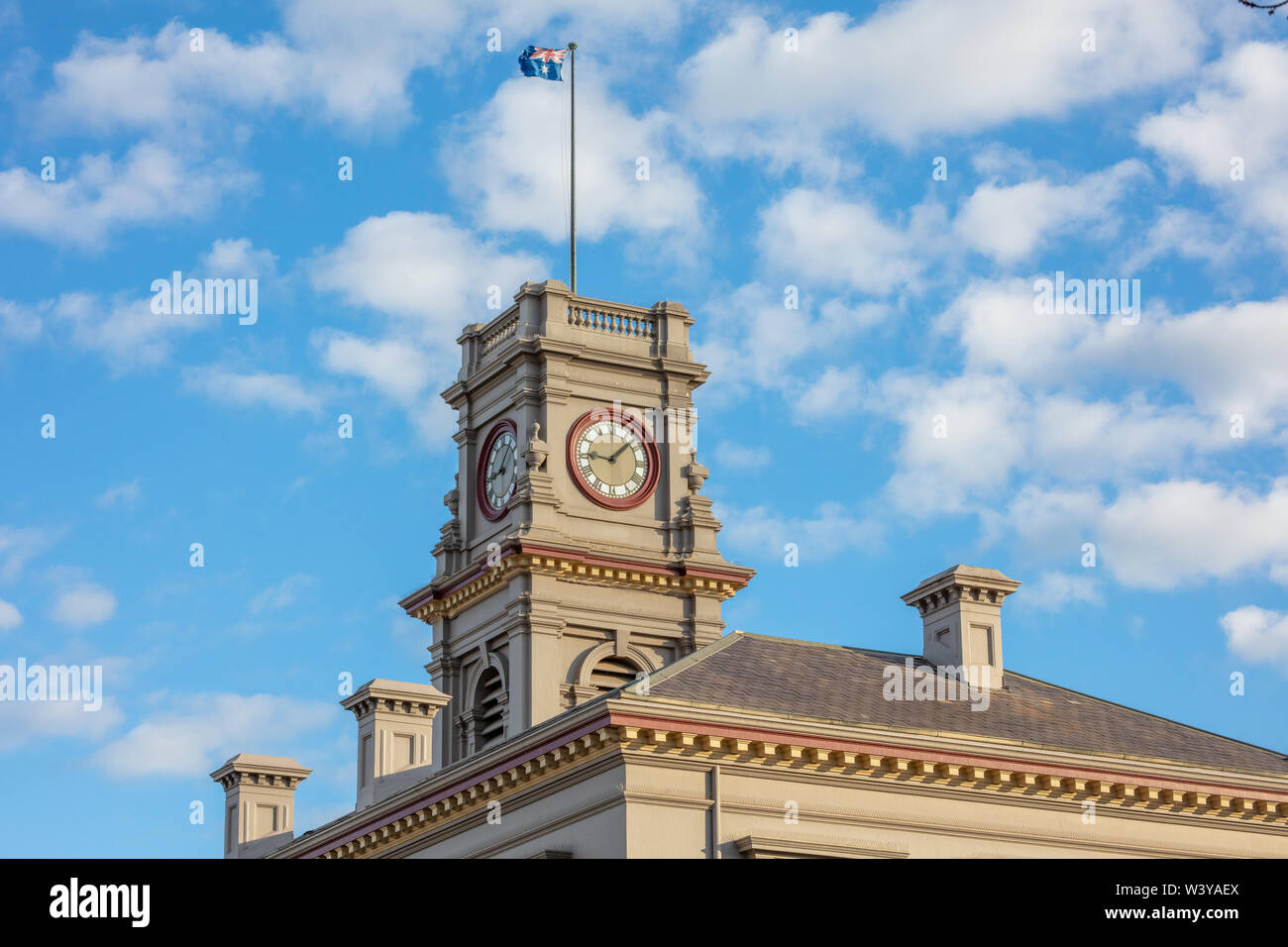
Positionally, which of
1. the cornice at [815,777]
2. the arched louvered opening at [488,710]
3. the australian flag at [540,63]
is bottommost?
the cornice at [815,777]

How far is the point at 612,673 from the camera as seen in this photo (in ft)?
189

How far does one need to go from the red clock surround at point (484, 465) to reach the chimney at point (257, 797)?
891cm

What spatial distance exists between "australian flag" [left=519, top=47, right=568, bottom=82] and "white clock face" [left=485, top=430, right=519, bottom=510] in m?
12.4

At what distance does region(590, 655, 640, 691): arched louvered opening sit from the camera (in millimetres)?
57188

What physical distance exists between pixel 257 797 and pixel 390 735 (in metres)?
9.90

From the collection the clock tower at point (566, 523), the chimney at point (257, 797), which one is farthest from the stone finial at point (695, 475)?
the chimney at point (257, 797)

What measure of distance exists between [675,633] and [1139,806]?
20.5 meters

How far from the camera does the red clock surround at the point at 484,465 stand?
59656mm

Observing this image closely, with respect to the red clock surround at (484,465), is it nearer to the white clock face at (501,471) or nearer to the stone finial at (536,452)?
the white clock face at (501,471)

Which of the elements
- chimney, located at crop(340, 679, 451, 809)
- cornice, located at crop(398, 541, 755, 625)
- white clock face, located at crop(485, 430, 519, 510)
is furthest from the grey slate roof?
white clock face, located at crop(485, 430, 519, 510)

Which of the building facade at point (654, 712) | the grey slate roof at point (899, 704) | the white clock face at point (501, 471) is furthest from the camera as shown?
the white clock face at point (501, 471)

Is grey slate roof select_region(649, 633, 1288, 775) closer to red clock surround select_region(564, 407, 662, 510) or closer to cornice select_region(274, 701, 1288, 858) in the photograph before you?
cornice select_region(274, 701, 1288, 858)
